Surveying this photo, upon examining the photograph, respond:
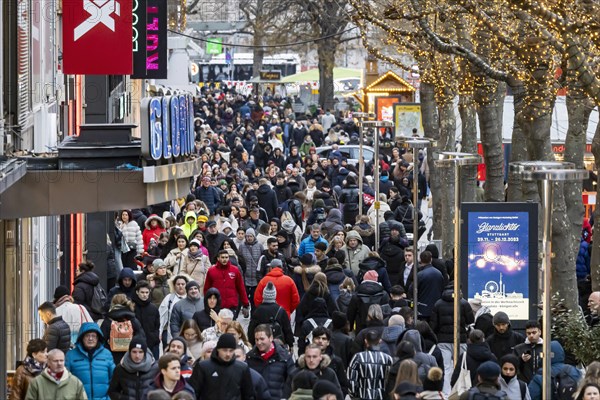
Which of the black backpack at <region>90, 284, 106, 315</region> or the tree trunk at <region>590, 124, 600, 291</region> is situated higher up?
the tree trunk at <region>590, 124, 600, 291</region>

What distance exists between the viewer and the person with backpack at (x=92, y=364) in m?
15.0

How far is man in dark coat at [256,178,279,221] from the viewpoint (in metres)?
32.5

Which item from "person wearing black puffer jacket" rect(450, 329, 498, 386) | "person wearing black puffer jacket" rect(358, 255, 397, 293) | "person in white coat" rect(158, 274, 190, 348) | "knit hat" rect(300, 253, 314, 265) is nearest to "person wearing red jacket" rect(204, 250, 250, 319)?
"knit hat" rect(300, 253, 314, 265)

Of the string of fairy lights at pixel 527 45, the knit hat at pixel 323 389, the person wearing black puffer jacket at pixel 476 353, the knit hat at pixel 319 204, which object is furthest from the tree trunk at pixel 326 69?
the knit hat at pixel 323 389

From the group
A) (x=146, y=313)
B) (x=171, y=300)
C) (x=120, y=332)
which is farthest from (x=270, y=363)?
(x=171, y=300)

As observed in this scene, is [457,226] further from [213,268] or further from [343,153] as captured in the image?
[343,153]

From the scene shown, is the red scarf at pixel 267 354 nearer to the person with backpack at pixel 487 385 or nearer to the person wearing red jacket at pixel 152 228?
the person with backpack at pixel 487 385

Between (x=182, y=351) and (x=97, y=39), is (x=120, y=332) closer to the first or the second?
(x=182, y=351)

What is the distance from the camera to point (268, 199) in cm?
3266

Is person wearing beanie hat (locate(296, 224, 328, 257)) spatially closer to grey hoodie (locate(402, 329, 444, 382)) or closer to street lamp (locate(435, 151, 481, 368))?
street lamp (locate(435, 151, 481, 368))

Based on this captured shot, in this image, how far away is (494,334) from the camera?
17.7 meters

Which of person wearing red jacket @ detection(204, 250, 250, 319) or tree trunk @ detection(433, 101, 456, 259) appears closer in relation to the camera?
person wearing red jacket @ detection(204, 250, 250, 319)

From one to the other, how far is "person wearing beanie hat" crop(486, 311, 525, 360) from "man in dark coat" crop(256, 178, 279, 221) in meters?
15.0

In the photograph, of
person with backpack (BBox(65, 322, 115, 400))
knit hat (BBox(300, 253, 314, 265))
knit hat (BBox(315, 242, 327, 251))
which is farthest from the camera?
knit hat (BBox(315, 242, 327, 251))
